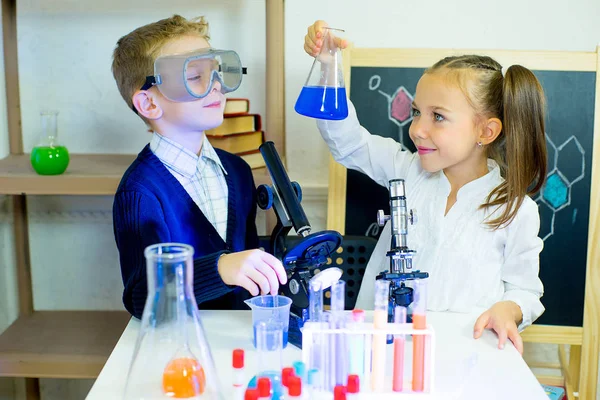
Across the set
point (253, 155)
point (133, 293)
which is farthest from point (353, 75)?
point (133, 293)

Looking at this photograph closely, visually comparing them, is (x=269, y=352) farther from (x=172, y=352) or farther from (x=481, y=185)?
(x=481, y=185)

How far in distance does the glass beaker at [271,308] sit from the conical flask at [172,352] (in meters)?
0.21

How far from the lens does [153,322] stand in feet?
3.09

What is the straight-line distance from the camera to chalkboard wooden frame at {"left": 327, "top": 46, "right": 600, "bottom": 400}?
184cm

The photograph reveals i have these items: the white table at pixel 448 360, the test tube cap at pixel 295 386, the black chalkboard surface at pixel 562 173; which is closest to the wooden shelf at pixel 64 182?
the black chalkboard surface at pixel 562 173

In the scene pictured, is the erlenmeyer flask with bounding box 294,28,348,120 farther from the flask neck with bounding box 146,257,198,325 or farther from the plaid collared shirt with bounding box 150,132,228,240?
the flask neck with bounding box 146,257,198,325

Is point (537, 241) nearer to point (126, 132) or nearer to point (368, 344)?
point (368, 344)

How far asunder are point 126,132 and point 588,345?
4.75ft

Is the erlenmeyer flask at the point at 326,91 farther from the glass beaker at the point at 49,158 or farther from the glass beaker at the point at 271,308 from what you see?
the glass beaker at the point at 49,158

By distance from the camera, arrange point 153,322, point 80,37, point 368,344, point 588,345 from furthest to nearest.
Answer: point 80,37 → point 588,345 → point 368,344 → point 153,322

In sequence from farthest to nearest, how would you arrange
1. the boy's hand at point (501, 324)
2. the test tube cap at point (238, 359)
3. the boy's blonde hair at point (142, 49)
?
the boy's blonde hair at point (142, 49) < the boy's hand at point (501, 324) < the test tube cap at point (238, 359)

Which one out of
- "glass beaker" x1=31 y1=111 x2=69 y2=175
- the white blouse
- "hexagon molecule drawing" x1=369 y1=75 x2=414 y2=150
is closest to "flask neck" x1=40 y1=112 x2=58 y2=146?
"glass beaker" x1=31 y1=111 x2=69 y2=175

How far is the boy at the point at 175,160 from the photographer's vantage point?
1378 mm

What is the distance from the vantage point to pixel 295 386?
102 centimetres
